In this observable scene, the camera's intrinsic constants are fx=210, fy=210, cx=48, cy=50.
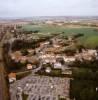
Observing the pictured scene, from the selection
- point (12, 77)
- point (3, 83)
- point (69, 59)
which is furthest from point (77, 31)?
point (3, 83)

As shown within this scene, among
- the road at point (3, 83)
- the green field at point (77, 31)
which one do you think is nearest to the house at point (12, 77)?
the road at point (3, 83)

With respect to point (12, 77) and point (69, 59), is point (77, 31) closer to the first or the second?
point (69, 59)

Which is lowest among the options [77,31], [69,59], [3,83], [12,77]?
[3,83]

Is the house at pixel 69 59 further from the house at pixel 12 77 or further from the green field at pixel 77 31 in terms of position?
the house at pixel 12 77

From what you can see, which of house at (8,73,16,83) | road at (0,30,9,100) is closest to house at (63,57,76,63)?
house at (8,73,16,83)

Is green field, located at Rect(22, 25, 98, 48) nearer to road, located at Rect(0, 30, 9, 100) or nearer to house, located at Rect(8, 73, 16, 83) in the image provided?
road, located at Rect(0, 30, 9, 100)

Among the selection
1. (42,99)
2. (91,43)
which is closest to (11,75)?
(42,99)

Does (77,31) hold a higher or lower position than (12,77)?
higher

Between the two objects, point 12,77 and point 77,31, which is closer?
point 12,77
